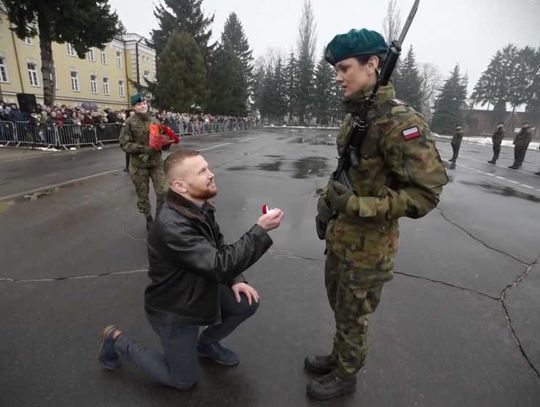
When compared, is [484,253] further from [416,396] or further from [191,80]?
[191,80]

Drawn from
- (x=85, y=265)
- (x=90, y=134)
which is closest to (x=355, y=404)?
(x=85, y=265)

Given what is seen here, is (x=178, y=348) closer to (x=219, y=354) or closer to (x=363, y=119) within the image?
(x=219, y=354)

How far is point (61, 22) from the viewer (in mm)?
16562

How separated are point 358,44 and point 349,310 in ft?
4.73

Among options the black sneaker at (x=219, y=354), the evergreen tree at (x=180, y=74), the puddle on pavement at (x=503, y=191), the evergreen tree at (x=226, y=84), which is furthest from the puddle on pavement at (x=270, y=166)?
the evergreen tree at (x=226, y=84)

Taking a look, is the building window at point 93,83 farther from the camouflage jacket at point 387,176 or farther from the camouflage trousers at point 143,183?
the camouflage jacket at point 387,176

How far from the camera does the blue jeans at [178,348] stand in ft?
6.66

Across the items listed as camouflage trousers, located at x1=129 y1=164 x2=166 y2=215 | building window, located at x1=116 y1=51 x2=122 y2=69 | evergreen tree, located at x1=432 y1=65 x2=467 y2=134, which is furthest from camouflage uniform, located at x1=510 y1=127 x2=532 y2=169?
building window, located at x1=116 y1=51 x2=122 y2=69

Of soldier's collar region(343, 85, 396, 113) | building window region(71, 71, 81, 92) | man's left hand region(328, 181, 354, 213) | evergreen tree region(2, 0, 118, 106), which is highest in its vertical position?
evergreen tree region(2, 0, 118, 106)

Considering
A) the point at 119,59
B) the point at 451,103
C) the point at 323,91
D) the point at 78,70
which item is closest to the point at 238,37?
the point at 323,91

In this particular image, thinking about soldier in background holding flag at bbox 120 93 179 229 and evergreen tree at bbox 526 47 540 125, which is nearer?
soldier in background holding flag at bbox 120 93 179 229

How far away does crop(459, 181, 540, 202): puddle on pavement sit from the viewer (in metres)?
8.46

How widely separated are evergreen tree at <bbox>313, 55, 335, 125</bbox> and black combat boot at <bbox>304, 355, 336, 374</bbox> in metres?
58.7

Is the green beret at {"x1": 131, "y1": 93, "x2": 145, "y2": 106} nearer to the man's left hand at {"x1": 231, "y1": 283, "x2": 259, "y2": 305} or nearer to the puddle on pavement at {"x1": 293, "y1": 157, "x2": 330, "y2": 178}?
the man's left hand at {"x1": 231, "y1": 283, "x2": 259, "y2": 305}
